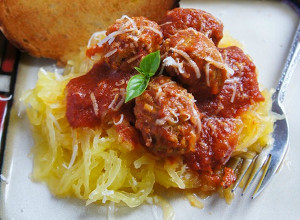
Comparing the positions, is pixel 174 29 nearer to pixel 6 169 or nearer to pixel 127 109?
pixel 127 109

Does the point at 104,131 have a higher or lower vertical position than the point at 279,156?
lower

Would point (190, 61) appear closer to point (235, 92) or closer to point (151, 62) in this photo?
point (151, 62)

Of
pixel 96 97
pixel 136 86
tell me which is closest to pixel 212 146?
pixel 136 86

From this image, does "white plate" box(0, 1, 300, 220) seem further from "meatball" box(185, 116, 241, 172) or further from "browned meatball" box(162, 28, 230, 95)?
"browned meatball" box(162, 28, 230, 95)

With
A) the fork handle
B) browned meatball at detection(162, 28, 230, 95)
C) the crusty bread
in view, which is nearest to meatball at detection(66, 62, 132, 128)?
browned meatball at detection(162, 28, 230, 95)

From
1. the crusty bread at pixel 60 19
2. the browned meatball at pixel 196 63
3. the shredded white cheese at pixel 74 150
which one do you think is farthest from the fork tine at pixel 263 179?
the crusty bread at pixel 60 19

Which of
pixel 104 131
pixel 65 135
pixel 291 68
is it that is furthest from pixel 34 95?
pixel 291 68
